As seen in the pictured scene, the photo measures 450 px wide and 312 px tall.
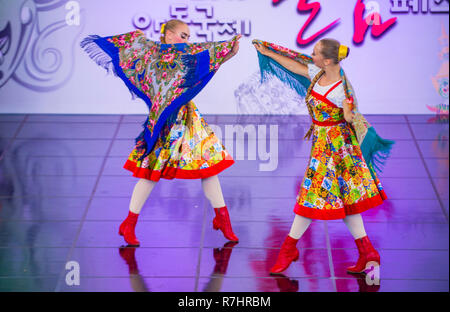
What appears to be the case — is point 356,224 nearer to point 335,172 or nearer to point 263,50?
point 335,172

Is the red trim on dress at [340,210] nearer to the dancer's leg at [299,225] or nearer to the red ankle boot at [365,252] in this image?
the dancer's leg at [299,225]

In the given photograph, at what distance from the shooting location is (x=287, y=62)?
5.04 m

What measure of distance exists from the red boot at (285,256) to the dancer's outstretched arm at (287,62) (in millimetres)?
970

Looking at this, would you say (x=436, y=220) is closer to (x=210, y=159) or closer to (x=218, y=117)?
(x=210, y=159)

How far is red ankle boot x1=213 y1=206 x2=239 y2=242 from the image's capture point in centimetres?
540

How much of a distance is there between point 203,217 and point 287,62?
1403 millimetres

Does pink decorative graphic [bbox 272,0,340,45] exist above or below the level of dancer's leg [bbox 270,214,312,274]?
above

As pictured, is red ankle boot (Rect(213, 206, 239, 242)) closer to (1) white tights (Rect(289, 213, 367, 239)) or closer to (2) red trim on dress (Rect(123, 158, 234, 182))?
(2) red trim on dress (Rect(123, 158, 234, 182))

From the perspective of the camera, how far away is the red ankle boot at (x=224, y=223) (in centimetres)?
540

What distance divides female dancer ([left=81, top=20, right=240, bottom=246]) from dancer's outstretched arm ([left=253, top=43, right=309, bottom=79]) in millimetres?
176

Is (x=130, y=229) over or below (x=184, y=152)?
below

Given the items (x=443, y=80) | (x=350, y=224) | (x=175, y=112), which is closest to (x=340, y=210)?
(x=350, y=224)

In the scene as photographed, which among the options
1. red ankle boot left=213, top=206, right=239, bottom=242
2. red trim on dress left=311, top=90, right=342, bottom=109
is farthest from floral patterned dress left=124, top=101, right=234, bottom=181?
red trim on dress left=311, top=90, right=342, bottom=109

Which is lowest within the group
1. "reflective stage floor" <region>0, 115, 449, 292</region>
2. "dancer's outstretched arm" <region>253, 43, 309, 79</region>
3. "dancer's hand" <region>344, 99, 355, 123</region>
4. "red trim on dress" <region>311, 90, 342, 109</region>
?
"reflective stage floor" <region>0, 115, 449, 292</region>
